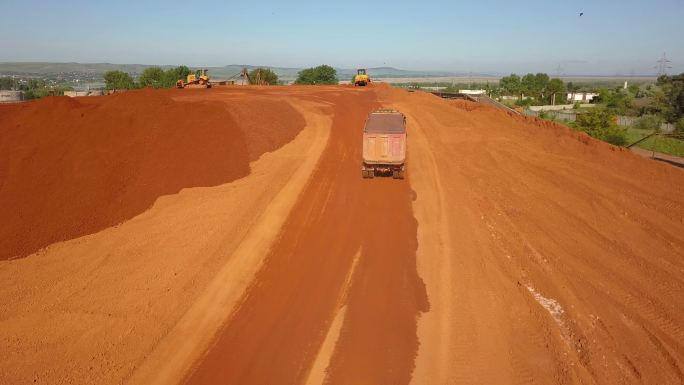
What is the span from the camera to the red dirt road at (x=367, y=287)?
357 inches

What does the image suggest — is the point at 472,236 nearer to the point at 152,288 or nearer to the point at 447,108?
the point at 152,288

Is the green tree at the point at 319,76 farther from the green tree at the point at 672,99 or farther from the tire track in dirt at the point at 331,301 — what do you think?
the tire track in dirt at the point at 331,301

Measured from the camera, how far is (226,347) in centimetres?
948

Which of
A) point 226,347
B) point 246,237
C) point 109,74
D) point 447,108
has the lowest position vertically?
point 226,347

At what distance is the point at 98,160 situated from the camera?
682 inches

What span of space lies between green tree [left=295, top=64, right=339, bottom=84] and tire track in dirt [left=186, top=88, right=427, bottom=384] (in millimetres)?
100051

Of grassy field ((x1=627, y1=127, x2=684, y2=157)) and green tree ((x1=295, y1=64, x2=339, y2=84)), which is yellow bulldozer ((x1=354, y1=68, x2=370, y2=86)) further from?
green tree ((x1=295, y1=64, x2=339, y2=84))

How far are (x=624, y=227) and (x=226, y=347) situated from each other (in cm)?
1542

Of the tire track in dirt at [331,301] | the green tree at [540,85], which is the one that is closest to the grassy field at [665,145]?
the tire track in dirt at [331,301]

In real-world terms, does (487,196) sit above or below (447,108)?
below

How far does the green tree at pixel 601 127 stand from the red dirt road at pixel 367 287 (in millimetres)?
26128

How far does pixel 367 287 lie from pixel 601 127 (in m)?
45.0

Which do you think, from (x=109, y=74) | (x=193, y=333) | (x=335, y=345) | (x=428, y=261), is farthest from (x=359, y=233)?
(x=109, y=74)

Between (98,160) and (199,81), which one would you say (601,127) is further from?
(199,81)
